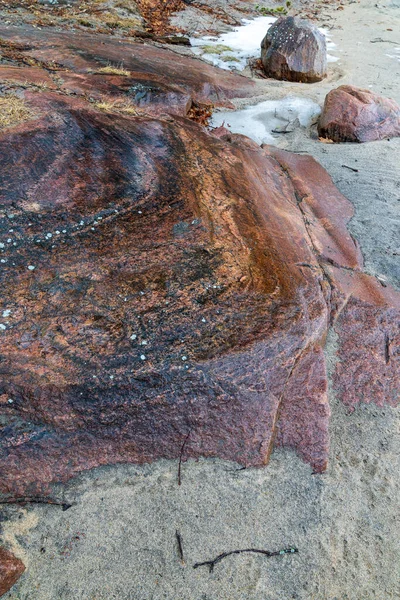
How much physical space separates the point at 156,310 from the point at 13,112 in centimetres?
204

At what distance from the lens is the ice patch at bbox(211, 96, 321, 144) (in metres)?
5.64

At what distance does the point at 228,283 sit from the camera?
106 inches

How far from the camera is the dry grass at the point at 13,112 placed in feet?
11.2

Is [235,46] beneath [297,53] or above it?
beneath

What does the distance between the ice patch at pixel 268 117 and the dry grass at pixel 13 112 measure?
249cm

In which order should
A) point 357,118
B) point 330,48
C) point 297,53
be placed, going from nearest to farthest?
point 357,118 < point 297,53 < point 330,48

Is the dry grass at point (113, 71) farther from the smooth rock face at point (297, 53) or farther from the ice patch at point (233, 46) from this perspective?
the smooth rock face at point (297, 53)

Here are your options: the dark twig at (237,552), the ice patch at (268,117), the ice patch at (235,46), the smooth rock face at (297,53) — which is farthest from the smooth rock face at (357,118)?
the dark twig at (237,552)

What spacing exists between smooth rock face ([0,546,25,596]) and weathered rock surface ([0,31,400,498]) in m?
0.27

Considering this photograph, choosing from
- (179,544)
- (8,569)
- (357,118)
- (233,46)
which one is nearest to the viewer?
(8,569)

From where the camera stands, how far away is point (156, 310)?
8.34 feet

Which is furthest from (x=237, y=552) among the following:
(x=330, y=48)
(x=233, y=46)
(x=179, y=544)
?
(x=330, y=48)

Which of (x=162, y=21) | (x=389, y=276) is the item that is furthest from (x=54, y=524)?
(x=162, y=21)

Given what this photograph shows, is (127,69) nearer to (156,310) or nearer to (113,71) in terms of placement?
(113,71)
